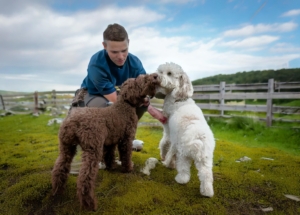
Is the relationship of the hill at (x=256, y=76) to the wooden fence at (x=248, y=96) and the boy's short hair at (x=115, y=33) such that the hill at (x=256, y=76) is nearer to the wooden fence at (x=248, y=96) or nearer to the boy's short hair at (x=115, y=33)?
the wooden fence at (x=248, y=96)

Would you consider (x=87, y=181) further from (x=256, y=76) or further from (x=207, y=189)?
(x=256, y=76)

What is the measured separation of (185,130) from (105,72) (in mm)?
1784

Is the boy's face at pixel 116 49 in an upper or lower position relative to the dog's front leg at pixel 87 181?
upper

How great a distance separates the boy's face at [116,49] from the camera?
3.55m

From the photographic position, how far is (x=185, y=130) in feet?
10.2

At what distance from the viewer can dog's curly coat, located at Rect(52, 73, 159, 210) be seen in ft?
8.60

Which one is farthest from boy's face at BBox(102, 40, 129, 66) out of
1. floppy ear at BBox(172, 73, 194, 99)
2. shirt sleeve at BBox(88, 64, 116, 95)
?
floppy ear at BBox(172, 73, 194, 99)

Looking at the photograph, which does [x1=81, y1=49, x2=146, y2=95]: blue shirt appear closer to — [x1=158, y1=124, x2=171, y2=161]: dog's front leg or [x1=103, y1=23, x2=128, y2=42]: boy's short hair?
[x1=103, y1=23, x2=128, y2=42]: boy's short hair

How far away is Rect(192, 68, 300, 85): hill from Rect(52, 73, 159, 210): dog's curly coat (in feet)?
28.7

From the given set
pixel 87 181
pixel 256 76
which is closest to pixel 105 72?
pixel 87 181

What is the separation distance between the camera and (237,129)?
8.39 metres

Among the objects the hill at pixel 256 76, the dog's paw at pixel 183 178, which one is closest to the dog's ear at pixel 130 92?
the dog's paw at pixel 183 178

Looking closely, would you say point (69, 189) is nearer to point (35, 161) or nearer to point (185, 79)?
point (35, 161)

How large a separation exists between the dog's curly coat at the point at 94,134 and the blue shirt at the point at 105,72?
2.09 feet
